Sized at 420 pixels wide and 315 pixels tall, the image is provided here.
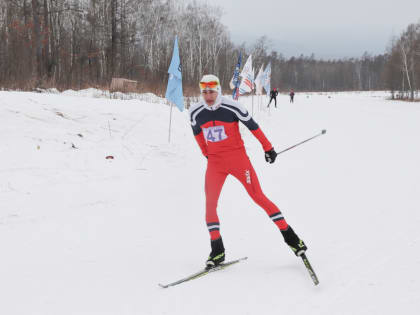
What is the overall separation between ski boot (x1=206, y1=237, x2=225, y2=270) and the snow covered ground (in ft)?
0.45

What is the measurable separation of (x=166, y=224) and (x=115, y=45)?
19.5m

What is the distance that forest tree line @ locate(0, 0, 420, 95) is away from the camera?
42.8 ft

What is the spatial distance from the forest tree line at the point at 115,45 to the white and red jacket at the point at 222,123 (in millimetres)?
9001

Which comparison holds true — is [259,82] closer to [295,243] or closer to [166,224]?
[166,224]

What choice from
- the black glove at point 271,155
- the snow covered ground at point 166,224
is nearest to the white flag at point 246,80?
the snow covered ground at point 166,224

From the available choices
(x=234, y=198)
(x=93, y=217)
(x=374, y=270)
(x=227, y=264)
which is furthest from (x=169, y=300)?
(x=234, y=198)

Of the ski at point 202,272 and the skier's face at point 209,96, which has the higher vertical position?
the skier's face at point 209,96

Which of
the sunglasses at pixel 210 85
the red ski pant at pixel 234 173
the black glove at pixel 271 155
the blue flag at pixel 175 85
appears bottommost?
the red ski pant at pixel 234 173

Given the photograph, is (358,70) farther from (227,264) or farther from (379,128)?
(227,264)

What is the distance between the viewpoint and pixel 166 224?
4668 mm

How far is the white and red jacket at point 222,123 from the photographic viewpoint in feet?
11.0

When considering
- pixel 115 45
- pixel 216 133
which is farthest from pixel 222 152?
pixel 115 45

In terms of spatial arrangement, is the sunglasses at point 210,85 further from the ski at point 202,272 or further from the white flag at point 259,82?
the white flag at point 259,82

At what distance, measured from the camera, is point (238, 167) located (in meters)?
3.40
